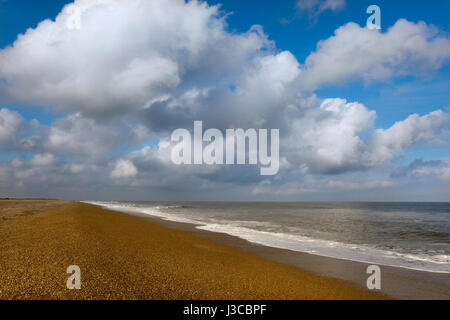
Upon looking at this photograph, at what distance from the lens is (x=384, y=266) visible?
1335 centimetres

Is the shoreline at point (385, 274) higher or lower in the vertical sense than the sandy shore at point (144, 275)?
lower

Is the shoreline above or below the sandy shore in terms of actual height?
below

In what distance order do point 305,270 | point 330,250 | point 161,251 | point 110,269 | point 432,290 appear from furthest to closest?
point 330,250 < point 161,251 < point 305,270 < point 432,290 < point 110,269

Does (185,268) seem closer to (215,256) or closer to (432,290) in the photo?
(215,256)

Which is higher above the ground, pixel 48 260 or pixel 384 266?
pixel 48 260

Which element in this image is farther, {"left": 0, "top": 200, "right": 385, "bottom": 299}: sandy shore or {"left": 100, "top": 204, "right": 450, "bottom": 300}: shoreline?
{"left": 100, "top": 204, "right": 450, "bottom": 300}: shoreline

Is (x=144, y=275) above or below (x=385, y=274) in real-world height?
above

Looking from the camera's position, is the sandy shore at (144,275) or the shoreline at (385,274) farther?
the shoreline at (385,274)

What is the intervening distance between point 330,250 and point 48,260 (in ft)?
53.0

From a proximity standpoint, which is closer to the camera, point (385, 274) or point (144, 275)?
point (144, 275)
